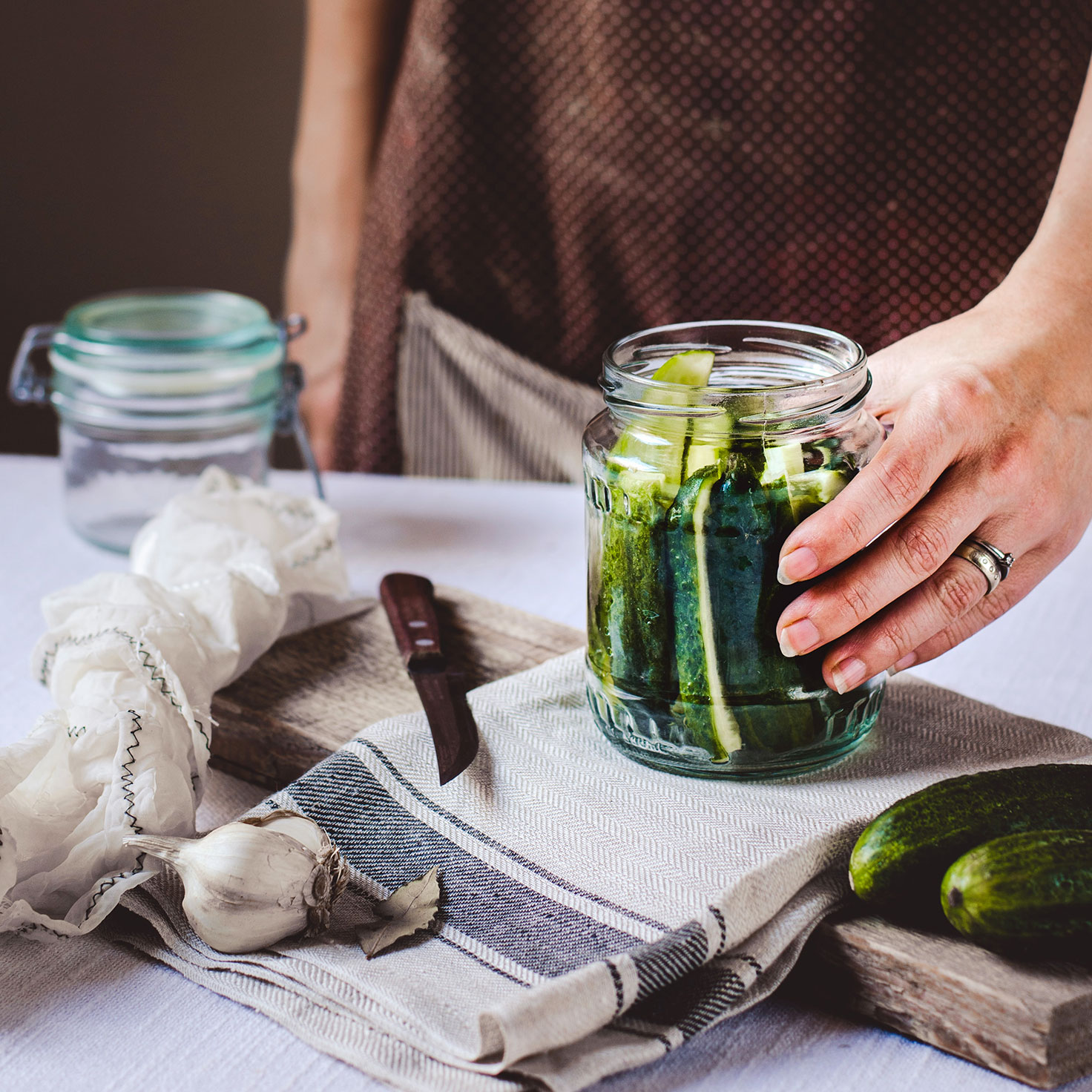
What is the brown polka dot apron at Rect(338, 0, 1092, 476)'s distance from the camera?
1.36 meters

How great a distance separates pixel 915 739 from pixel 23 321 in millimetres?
2612

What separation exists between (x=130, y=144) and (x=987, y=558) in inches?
102

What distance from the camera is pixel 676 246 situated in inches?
59.1

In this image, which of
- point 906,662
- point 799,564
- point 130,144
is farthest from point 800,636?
point 130,144

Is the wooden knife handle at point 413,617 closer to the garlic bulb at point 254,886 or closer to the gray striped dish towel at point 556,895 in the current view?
the gray striped dish towel at point 556,895

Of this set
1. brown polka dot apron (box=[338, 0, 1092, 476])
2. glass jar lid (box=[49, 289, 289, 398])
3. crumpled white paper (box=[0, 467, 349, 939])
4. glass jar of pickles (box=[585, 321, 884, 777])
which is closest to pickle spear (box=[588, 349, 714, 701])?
glass jar of pickles (box=[585, 321, 884, 777])

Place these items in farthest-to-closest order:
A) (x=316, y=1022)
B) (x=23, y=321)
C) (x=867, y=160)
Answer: (x=23, y=321), (x=867, y=160), (x=316, y=1022)

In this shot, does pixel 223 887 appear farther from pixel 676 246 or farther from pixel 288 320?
→ pixel 676 246

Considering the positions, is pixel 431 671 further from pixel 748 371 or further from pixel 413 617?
pixel 748 371

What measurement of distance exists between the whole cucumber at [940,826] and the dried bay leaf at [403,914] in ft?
0.70

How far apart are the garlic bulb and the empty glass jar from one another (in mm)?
660

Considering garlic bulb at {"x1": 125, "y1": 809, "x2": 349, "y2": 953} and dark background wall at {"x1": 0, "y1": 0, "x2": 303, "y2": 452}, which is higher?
dark background wall at {"x1": 0, "y1": 0, "x2": 303, "y2": 452}

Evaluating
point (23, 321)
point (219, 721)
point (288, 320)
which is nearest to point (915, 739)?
point (219, 721)

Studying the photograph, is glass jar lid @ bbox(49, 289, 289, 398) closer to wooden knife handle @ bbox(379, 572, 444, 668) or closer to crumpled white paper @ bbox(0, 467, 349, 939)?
crumpled white paper @ bbox(0, 467, 349, 939)
